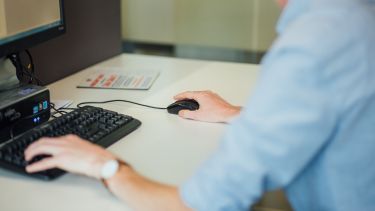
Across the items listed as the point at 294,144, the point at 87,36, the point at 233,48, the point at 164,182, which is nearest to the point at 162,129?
the point at 164,182

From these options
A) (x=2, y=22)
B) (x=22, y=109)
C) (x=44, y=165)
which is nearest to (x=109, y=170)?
(x=44, y=165)

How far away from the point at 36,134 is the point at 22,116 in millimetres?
120

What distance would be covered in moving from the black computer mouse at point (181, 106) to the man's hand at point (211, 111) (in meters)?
0.01

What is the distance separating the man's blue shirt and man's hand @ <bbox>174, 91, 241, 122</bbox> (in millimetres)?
464

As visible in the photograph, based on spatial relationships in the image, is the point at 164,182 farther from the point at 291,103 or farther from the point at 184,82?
the point at 184,82

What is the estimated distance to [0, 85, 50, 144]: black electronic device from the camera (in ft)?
3.77

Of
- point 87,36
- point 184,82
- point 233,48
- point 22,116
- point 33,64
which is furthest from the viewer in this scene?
point 233,48

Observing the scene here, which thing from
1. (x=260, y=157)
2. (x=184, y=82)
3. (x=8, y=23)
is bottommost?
(x=184, y=82)

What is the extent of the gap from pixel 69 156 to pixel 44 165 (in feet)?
0.16

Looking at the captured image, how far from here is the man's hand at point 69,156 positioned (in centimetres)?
95

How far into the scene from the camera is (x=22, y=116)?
1.19m

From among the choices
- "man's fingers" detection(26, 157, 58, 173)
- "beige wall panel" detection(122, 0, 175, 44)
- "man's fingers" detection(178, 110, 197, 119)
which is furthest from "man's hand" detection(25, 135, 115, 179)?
"beige wall panel" detection(122, 0, 175, 44)

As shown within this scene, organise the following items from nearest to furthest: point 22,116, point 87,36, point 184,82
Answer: point 22,116 → point 184,82 → point 87,36

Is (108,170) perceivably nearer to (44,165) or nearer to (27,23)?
(44,165)
